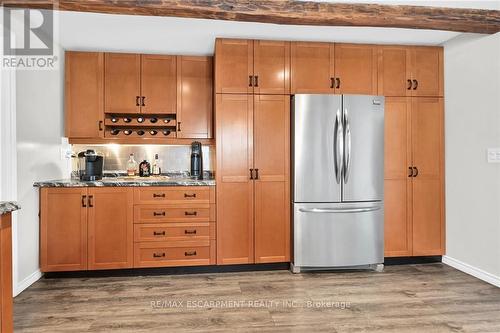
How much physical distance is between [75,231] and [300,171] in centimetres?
234

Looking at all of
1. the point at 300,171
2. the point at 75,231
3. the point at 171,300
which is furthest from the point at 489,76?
the point at 75,231

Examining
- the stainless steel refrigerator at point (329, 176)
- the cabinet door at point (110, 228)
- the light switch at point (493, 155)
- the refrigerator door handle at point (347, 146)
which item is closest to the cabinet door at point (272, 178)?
the stainless steel refrigerator at point (329, 176)

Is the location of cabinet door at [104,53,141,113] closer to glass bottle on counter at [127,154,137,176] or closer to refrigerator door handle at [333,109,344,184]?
glass bottle on counter at [127,154,137,176]

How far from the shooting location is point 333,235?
11.2ft

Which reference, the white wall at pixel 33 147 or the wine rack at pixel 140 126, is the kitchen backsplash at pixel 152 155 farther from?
the white wall at pixel 33 147

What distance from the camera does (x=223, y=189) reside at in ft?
11.2

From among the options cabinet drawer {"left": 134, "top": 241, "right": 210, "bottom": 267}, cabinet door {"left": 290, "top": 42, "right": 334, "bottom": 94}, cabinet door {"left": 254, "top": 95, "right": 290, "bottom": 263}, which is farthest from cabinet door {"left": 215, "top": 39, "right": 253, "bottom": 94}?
cabinet drawer {"left": 134, "top": 241, "right": 210, "bottom": 267}

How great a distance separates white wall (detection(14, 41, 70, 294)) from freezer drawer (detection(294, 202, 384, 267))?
2.55 m

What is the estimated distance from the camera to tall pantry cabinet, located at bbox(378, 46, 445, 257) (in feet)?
11.9

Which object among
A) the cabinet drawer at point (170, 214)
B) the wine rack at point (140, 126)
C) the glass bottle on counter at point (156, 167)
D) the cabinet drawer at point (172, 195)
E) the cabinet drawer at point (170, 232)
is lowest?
the cabinet drawer at point (170, 232)

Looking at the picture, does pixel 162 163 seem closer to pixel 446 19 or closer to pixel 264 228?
pixel 264 228

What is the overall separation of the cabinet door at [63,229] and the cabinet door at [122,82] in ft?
3.57

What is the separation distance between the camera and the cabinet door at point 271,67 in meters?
3.45

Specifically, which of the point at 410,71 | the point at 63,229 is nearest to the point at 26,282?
the point at 63,229
